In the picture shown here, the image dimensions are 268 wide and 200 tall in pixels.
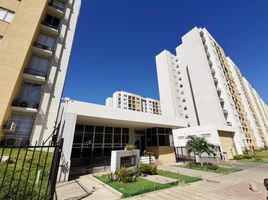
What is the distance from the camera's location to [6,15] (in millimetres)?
15438

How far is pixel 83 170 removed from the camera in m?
13.3

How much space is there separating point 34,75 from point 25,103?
3.26 metres

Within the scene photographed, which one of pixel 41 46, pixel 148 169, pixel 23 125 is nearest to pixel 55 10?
pixel 41 46

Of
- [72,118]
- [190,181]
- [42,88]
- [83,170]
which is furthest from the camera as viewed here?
[42,88]

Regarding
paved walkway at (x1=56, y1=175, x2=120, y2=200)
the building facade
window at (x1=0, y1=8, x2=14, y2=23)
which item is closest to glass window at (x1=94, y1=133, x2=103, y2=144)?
the building facade

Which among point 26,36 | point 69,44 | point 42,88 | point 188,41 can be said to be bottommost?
point 42,88

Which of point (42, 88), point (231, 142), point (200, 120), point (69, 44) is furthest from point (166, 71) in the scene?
point (42, 88)

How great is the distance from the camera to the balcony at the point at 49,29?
1778 centimetres

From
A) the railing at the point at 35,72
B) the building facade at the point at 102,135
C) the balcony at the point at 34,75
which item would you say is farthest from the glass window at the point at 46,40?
the building facade at the point at 102,135

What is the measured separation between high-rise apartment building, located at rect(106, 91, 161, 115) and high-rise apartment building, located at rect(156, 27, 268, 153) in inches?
1208

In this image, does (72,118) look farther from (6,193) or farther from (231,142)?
(231,142)

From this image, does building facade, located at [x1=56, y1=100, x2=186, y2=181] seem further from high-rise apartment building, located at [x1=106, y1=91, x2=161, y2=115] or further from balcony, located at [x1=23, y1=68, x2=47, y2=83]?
high-rise apartment building, located at [x1=106, y1=91, x2=161, y2=115]

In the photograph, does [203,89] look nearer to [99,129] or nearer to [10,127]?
[99,129]

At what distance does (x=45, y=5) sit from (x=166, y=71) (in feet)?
147
